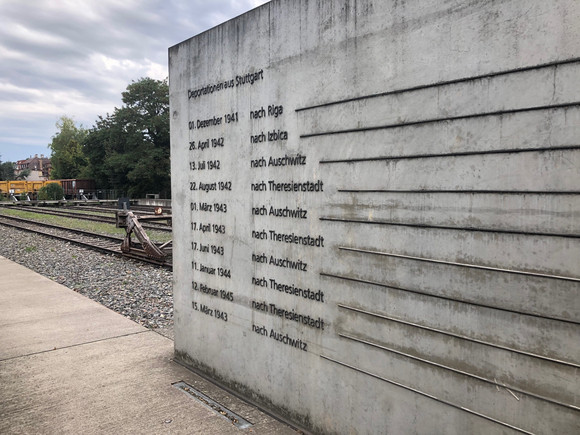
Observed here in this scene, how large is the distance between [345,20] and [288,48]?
1.96 ft

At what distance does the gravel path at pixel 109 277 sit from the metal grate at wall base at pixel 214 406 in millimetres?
1824

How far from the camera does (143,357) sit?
5238 millimetres

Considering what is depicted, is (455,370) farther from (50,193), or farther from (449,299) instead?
(50,193)

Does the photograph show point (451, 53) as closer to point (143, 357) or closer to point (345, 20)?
point (345, 20)

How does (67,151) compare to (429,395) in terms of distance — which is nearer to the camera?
(429,395)

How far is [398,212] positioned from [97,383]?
3458 millimetres

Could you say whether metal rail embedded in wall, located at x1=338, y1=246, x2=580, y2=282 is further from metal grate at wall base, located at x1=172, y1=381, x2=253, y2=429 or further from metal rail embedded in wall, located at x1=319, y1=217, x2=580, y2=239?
metal grate at wall base, located at x1=172, y1=381, x2=253, y2=429

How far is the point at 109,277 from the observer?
1055 centimetres

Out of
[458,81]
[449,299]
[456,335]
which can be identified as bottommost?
[456,335]

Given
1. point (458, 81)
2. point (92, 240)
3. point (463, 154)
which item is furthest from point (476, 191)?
point (92, 240)

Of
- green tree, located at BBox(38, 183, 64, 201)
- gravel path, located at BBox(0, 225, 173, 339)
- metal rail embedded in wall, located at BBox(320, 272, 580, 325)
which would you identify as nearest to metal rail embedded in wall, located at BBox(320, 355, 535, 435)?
metal rail embedded in wall, located at BBox(320, 272, 580, 325)

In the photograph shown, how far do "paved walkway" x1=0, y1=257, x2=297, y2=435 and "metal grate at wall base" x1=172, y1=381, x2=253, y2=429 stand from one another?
0.15 feet

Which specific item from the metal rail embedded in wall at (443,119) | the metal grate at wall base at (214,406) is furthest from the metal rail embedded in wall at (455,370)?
the metal rail embedded in wall at (443,119)

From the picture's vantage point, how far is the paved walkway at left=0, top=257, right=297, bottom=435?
3721mm
